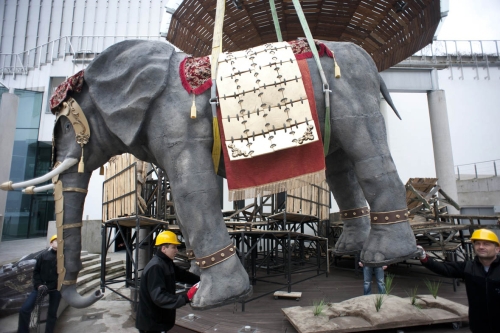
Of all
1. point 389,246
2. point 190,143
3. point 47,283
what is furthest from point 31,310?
point 389,246

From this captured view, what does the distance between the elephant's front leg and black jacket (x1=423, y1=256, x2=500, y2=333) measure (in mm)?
1624

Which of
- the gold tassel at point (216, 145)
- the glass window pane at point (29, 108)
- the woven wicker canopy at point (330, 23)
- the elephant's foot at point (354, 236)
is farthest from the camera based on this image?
the glass window pane at point (29, 108)

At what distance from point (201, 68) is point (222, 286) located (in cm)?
146

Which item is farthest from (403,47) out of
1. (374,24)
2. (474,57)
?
(474,57)

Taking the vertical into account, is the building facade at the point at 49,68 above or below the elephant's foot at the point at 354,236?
above

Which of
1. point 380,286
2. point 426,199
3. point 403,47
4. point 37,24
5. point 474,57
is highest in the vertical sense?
point 37,24

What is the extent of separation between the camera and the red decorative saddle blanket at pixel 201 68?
7.98ft

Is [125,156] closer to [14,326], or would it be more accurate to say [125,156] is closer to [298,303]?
[14,326]

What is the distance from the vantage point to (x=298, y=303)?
5.07 metres

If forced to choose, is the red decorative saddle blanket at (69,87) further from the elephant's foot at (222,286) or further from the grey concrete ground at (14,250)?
the grey concrete ground at (14,250)

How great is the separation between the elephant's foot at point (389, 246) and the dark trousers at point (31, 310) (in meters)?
4.44

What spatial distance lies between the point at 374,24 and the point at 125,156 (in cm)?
466

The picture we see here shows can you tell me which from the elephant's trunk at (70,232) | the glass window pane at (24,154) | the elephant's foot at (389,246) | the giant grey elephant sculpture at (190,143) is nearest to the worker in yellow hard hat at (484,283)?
the elephant's foot at (389,246)

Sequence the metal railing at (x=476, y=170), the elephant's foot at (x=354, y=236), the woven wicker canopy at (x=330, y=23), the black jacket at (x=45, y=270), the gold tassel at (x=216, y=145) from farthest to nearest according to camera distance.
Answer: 1. the metal railing at (x=476, y=170)
2. the black jacket at (x=45, y=270)
3. the woven wicker canopy at (x=330, y=23)
4. the elephant's foot at (x=354, y=236)
5. the gold tassel at (x=216, y=145)
